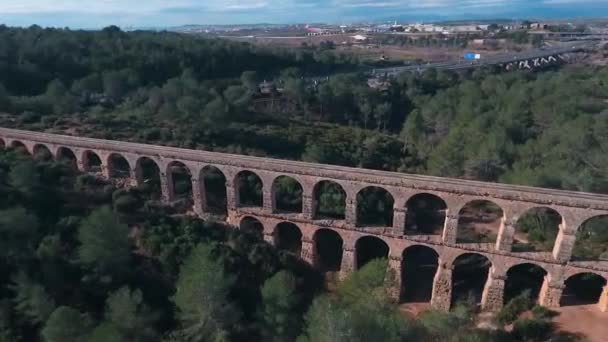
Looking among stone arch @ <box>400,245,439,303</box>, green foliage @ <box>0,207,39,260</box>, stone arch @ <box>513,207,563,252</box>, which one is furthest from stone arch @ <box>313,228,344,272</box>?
green foliage @ <box>0,207,39,260</box>

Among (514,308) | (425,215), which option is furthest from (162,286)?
(425,215)

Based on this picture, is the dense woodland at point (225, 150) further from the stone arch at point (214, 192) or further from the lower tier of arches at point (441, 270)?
the stone arch at point (214, 192)

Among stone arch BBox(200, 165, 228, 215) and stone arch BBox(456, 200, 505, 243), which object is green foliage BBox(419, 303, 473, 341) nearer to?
stone arch BBox(456, 200, 505, 243)

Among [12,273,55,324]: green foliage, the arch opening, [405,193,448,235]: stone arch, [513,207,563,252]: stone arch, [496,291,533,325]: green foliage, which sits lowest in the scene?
[496,291,533,325]: green foliage

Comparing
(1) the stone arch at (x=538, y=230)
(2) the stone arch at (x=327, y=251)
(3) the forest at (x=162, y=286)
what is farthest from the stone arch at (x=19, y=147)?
(1) the stone arch at (x=538, y=230)

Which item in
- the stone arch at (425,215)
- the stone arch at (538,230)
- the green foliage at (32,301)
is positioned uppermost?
the green foliage at (32,301)

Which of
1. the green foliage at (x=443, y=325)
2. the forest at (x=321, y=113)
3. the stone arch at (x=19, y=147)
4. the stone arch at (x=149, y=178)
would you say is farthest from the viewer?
the forest at (x=321, y=113)

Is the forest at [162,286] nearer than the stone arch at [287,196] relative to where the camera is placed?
Yes

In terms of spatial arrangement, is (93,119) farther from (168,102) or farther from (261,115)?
(261,115)
